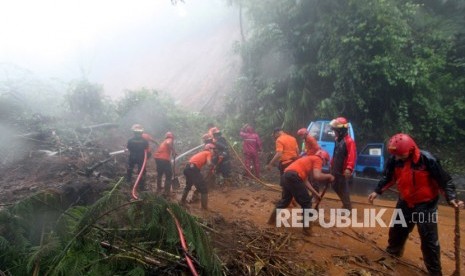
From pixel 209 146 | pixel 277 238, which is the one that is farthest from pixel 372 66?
pixel 277 238

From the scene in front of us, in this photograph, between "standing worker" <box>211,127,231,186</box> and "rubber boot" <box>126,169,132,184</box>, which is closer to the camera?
"rubber boot" <box>126,169,132,184</box>

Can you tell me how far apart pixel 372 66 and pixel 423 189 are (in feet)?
23.5

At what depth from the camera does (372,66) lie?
1045cm

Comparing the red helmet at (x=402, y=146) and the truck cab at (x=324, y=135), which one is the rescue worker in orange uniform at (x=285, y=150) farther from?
the red helmet at (x=402, y=146)

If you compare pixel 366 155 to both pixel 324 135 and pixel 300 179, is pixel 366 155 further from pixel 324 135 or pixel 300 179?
pixel 300 179

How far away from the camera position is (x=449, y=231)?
5770mm

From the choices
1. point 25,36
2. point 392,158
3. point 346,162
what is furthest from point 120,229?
point 25,36

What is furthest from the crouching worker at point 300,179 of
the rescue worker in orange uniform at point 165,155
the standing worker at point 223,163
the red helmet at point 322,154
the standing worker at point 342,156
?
the rescue worker in orange uniform at point 165,155

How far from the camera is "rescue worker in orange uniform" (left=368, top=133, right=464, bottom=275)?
13.4 ft

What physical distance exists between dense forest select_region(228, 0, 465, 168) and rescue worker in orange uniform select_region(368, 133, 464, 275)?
22.2 ft

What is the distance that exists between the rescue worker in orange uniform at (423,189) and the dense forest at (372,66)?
22.2ft

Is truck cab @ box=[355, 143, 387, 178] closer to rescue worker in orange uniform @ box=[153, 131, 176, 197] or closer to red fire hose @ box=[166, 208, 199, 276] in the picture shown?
rescue worker in orange uniform @ box=[153, 131, 176, 197]

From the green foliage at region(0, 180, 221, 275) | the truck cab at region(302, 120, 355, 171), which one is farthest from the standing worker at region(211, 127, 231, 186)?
the green foliage at region(0, 180, 221, 275)

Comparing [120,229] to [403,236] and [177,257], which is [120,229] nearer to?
[177,257]
